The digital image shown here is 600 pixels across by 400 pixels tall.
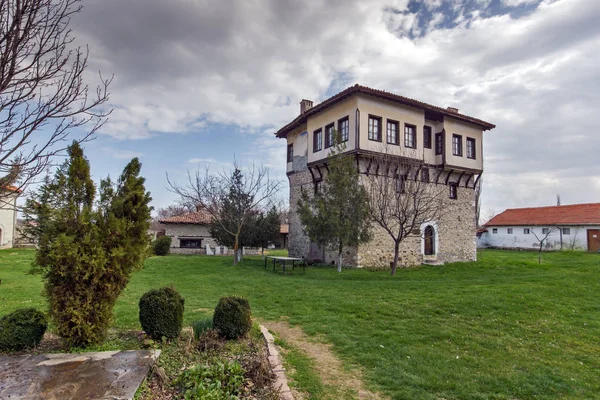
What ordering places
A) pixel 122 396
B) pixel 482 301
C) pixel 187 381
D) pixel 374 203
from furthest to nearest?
pixel 374 203, pixel 482 301, pixel 187 381, pixel 122 396

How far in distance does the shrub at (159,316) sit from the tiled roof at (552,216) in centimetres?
3491

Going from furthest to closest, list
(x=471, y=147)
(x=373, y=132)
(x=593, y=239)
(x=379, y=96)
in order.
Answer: (x=593, y=239)
(x=471, y=147)
(x=373, y=132)
(x=379, y=96)

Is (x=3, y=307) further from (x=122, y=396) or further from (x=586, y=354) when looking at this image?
(x=586, y=354)

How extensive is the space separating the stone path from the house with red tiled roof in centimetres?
3022

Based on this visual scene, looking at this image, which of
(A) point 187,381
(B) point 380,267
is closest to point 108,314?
(A) point 187,381

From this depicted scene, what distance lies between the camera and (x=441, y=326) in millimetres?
6328

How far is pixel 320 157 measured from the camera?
59.2 ft

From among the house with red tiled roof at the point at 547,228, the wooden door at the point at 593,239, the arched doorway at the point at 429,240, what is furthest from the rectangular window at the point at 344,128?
the wooden door at the point at 593,239

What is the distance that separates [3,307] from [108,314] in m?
4.67

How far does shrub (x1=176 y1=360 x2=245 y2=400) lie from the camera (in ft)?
11.0

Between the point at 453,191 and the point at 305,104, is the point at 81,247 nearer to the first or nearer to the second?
the point at 305,104

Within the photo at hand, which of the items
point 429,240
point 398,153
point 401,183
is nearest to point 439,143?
point 398,153

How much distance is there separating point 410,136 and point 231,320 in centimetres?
1503

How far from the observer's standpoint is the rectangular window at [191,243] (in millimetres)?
28500
